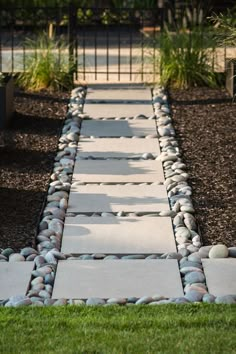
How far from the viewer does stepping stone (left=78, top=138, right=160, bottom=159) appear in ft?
32.5

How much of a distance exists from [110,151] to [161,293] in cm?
408

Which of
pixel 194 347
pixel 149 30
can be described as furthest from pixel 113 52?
pixel 194 347

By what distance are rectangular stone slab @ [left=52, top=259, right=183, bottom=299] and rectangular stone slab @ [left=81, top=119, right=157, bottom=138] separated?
4297 millimetres

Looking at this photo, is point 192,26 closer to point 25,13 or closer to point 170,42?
point 170,42

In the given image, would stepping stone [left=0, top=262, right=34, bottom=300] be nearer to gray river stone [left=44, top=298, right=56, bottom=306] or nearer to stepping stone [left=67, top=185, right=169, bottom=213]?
gray river stone [left=44, top=298, right=56, bottom=306]

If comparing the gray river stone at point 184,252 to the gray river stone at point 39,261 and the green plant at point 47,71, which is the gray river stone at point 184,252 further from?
the green plant at point 47,71

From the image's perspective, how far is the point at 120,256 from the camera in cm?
680

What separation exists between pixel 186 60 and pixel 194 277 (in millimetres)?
7263

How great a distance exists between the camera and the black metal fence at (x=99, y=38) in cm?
1402

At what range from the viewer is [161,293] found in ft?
20.0

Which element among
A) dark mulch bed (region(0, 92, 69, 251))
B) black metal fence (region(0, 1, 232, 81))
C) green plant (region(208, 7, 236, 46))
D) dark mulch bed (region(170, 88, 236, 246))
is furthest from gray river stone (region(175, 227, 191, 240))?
black metal fence (region(0, 1, 232, 81))

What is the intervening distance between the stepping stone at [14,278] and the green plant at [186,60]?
7.06 metres

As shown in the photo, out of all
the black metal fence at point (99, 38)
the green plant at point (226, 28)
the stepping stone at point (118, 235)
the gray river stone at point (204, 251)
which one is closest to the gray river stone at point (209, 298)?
the gray river stone at point (204, 251)

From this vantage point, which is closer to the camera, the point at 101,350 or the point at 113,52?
the point at 101,350
